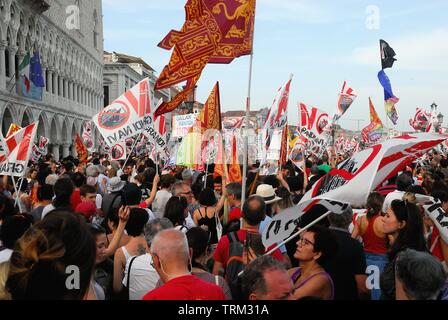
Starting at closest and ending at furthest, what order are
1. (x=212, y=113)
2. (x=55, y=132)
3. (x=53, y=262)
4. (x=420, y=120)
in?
1. (x=53, y=262)
2. (x=212, y=113)
3. (x=420, y=120)
4. (x=55, y=132)

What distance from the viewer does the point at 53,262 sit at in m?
2.26

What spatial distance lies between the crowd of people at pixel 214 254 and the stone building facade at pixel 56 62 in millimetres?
26799

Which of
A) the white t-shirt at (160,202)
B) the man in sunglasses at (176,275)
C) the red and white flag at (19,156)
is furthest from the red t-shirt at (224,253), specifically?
the red and white flag at (19,156)

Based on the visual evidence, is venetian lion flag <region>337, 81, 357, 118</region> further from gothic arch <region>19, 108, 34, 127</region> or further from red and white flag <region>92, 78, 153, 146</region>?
gothic arch <region>19, 108, 34, 127</region>

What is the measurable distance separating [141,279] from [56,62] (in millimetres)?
42722

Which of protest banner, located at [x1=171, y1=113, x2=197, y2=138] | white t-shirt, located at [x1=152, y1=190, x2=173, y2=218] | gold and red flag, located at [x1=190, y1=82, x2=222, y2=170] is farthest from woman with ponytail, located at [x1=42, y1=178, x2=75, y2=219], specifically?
protest banner, located at [x1=171, y1=113, x2=197, y2=138]

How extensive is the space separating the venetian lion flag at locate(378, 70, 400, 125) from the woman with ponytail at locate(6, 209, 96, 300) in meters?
18.8

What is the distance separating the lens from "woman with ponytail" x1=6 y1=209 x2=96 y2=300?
226cm

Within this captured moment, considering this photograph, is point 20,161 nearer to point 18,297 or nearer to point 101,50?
point 18,297

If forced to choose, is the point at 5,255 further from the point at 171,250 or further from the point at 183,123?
the point at 183,123

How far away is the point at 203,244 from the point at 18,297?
203 cm

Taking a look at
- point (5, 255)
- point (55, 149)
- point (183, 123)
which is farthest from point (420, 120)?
point (55, 149)

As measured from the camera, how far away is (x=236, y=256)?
4551 mm

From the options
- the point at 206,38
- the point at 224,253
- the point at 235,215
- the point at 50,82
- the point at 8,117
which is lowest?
the point at 224,253
